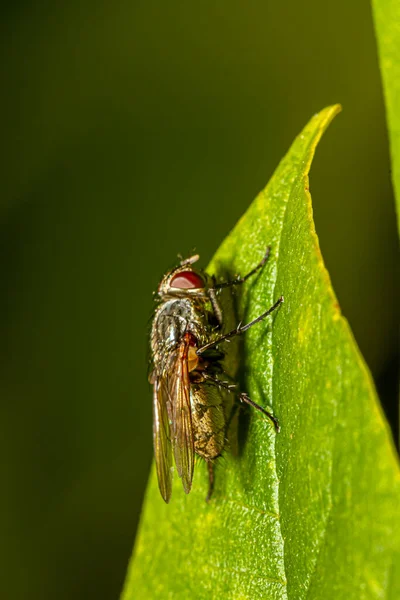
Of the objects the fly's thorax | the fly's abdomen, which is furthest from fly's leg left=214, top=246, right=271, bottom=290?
the fly's abdomen

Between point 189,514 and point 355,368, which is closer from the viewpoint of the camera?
point 355,368

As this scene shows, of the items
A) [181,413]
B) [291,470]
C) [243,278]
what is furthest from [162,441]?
[291,470]

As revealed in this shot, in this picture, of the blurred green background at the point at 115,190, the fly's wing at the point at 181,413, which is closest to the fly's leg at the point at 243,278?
the fly's wing at the point at 181,413

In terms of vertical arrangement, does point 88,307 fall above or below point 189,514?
above

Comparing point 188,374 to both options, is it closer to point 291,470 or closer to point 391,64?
point 291,470

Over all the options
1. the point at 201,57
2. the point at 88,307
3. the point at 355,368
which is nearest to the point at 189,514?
the point at 355,368

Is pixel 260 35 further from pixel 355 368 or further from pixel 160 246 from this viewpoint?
pixel 355 368

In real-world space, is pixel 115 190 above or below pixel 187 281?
above
